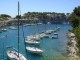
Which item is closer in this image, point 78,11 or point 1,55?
point 1,55

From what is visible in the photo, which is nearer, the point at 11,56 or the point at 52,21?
the point at 11,56

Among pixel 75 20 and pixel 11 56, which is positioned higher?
pixel 75 20

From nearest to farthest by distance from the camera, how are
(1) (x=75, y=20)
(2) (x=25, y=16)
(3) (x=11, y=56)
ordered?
(3) (x=11, y=56) → (1) (x=75, y=20) → (2) (x=25, y=16)

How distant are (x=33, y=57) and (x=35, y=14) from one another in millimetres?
148007

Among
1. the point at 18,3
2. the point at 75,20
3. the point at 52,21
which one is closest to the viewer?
the point at 18,3

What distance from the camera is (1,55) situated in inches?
1572

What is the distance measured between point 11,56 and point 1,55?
4.20 m

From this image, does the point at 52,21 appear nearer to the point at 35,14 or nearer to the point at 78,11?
the point at 35,14

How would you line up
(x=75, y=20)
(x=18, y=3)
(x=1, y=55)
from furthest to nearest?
(x=75, y=20), (x=1, y=55), (x=18, y=3)

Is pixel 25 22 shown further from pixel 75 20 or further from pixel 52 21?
pixel 75 20

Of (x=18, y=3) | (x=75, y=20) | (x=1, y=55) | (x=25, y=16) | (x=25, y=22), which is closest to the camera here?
(x=18, y=3)

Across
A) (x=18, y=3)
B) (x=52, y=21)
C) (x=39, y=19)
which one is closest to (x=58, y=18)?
(x=52, y=21)

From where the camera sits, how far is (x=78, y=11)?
59.2 metres

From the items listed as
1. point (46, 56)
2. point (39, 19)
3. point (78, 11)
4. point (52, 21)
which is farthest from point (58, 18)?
point (46, 56)
